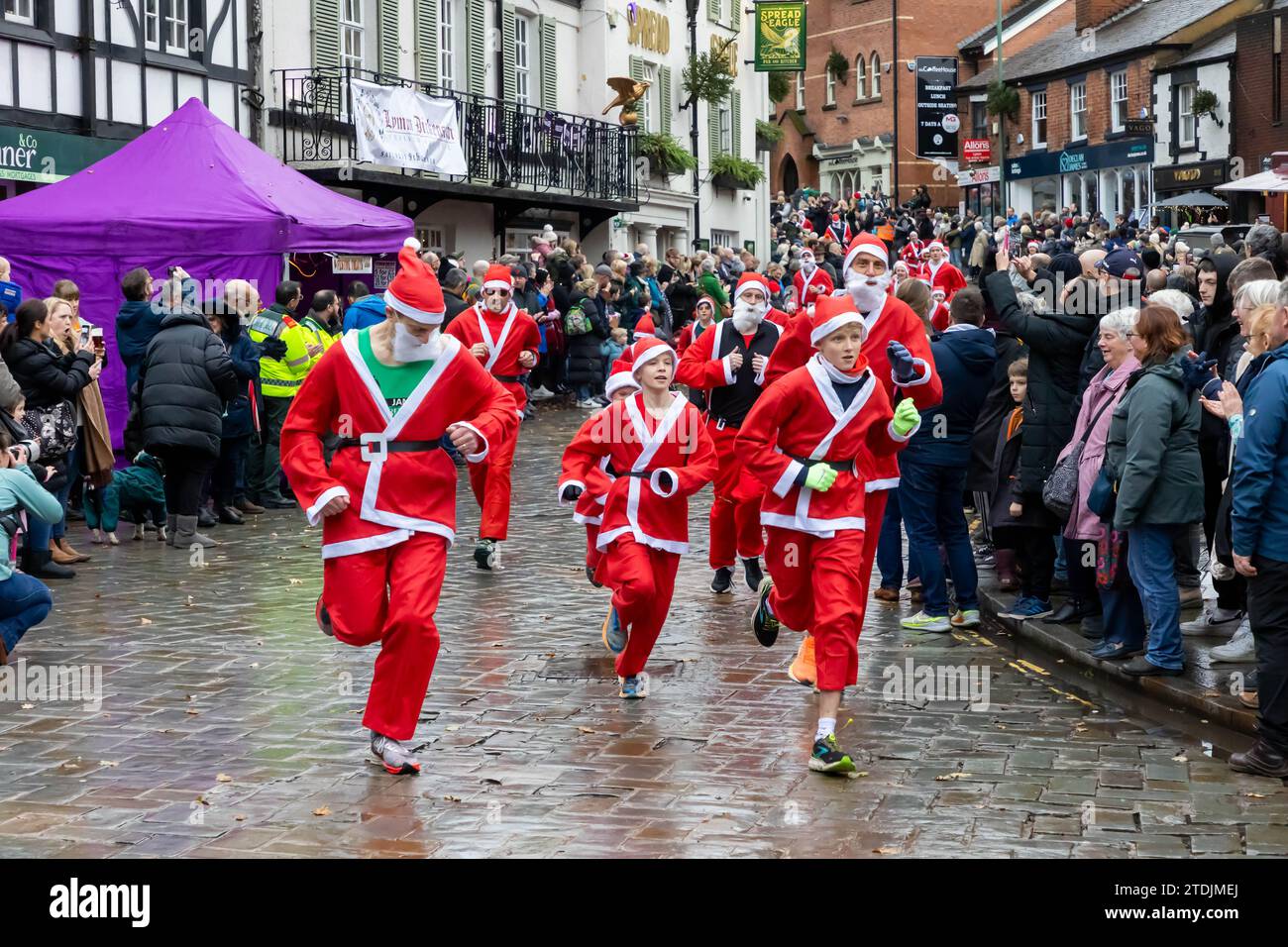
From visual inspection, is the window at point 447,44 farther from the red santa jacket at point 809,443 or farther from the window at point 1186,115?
the window at point 1186,115

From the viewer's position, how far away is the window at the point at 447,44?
29203 millimetres

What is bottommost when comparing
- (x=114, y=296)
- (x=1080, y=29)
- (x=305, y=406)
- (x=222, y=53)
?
(x=305, y=406)

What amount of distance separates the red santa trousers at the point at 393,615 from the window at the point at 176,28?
16543mm

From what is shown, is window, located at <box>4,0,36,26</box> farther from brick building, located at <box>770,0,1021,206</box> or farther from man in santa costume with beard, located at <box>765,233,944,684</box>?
brick building, located at <box>770,0,1021,206</box>

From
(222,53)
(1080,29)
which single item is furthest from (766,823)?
(1080,29)

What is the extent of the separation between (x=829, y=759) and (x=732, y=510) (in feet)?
14.2

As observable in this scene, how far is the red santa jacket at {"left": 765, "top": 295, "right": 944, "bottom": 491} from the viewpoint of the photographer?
8.97 metres

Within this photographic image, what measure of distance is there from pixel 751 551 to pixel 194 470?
4.77m

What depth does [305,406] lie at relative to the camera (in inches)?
288

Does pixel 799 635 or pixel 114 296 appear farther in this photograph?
pixel 114 296

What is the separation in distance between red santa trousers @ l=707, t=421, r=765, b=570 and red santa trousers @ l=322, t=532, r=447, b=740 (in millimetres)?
4056

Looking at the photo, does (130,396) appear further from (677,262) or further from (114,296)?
(677,262)

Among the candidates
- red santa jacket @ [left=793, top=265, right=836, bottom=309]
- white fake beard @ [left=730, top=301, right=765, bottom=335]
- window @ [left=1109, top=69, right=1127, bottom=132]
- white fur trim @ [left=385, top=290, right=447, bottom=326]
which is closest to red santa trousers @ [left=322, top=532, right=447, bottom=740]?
white fur trim @ [left=385, top=290, right=447, bottom=326]

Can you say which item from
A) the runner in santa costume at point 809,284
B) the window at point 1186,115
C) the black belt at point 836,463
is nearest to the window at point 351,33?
the runner in santa costume at point 809,284
